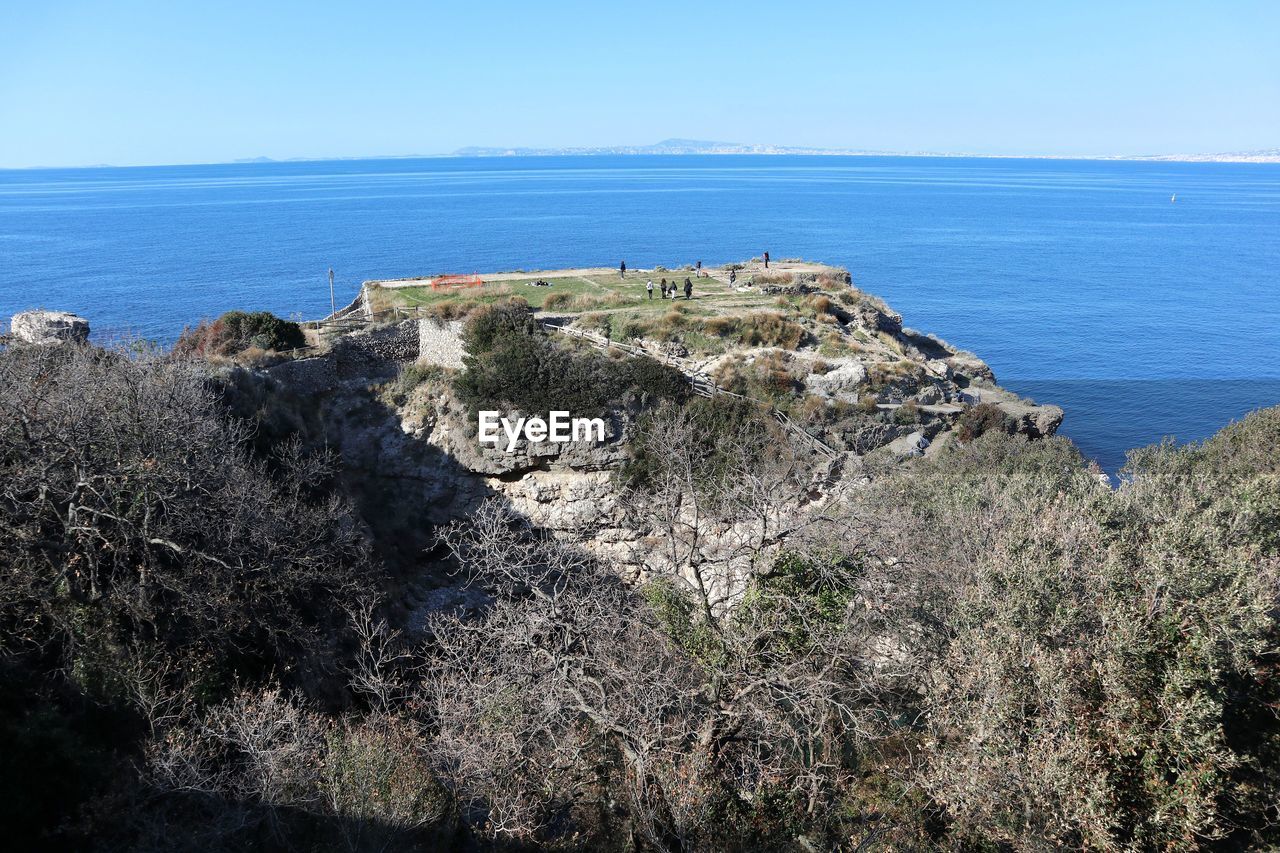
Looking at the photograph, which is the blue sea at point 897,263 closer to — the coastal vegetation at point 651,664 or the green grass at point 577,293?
the coastal vegetation at point 651,664

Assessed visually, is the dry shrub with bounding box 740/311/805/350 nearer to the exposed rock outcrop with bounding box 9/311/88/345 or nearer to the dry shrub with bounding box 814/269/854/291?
the dry shrub with bounding box 814/269/854/291

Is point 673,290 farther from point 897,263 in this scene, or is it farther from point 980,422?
point 897,263

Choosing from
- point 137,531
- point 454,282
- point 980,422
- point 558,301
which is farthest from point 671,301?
point 137,531

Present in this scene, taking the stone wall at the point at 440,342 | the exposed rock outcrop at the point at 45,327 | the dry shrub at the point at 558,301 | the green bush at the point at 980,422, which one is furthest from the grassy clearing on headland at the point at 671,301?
the exposed rock outcrop at the point at 45,327

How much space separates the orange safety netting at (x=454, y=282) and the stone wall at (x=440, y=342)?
8.44m

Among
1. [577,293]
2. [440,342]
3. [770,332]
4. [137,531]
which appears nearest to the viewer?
[137,531]

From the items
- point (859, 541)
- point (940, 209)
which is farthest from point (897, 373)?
point (940, 209)

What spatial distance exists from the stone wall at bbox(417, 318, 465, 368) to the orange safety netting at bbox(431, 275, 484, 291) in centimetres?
844

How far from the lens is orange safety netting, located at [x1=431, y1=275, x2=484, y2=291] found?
41.3m

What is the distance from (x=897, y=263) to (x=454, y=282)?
71.7 metres

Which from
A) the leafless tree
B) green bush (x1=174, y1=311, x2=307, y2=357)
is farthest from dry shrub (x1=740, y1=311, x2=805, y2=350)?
the leafless tree

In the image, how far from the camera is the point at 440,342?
32.0 m

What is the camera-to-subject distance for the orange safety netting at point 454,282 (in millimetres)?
41281

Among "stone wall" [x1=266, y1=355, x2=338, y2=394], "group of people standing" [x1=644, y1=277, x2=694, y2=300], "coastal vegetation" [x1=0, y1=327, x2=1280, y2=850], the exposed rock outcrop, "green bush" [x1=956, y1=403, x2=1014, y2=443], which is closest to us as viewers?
"coastal vegetation" [x1=0, y1=327, x2=1280, y2=850]
